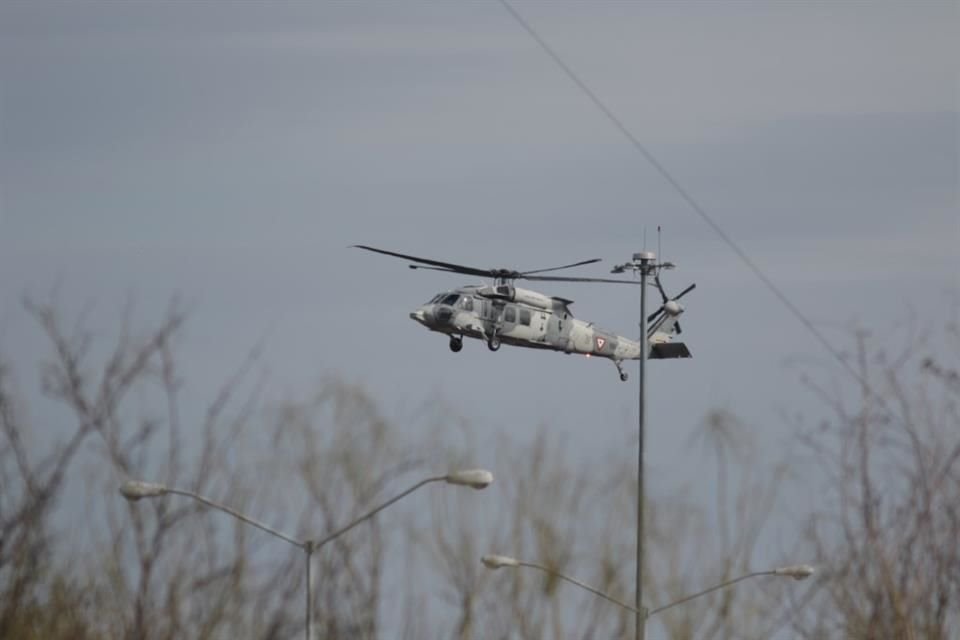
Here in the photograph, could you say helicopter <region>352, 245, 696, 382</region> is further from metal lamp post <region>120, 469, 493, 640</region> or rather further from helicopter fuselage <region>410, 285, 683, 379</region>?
metal lamp post <region>120, 469, 493, 640</region>

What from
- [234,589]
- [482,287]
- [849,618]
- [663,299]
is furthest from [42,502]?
[663,299]

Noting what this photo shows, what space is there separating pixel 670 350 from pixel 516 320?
7.29m

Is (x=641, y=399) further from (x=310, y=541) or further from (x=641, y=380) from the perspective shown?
(x=310, y=541)

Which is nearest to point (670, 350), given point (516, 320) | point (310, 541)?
point (516, 320)

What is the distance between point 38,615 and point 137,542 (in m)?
2.98

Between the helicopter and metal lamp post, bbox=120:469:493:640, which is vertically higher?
the helicopter

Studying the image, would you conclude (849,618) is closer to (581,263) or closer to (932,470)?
(932,470)

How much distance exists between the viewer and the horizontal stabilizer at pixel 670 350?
5619cm

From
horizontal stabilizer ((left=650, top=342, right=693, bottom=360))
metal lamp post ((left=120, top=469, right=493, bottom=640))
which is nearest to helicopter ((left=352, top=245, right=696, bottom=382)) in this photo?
horizontal stabilizer ((left=650, top=342, right=693, bottom=360))

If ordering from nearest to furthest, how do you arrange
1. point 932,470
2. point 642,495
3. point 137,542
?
point 932,470
point 137,542
point 642,495

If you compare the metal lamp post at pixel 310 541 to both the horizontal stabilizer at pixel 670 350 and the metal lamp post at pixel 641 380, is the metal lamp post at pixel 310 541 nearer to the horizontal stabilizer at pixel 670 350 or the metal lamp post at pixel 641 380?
the metal lamp post at pixel 641 380

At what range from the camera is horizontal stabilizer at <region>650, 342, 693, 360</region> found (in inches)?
2212

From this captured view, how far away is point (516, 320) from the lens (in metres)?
51.0

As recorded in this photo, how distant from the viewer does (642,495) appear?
4600 cm
